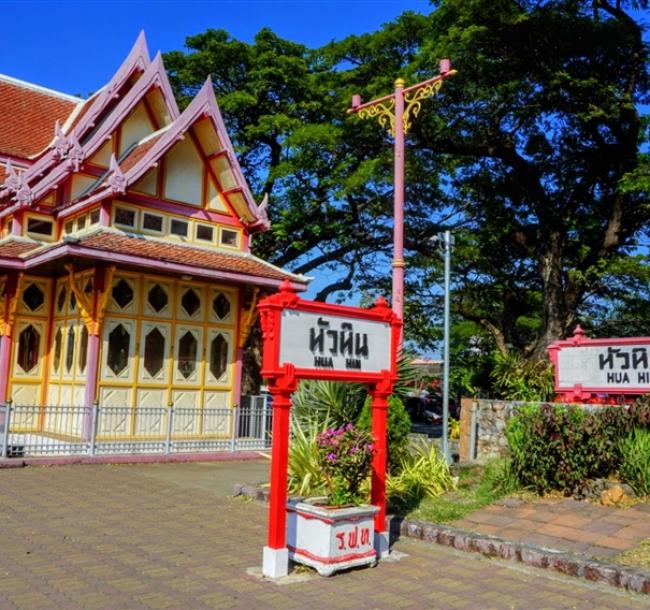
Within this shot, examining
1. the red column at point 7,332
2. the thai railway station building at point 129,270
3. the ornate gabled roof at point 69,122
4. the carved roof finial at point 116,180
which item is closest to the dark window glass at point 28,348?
the thai railway station building at point 129,270

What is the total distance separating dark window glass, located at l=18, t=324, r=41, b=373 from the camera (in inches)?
643

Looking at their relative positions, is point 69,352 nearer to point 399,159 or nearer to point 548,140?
point 399,159

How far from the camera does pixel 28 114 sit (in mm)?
20984

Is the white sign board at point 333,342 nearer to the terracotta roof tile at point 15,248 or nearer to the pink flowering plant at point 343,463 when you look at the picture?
Result: the pink flowering plant at point 343,463

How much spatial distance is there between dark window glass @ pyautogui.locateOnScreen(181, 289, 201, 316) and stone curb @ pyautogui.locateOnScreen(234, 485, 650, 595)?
379 inches

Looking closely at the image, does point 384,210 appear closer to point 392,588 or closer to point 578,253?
point 578,253

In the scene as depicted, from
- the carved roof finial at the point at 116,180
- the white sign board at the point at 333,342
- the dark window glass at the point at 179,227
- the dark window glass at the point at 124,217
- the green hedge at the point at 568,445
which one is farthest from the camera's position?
the dark window glass at the point at 179,227

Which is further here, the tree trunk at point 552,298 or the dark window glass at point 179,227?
the tree trunk at point 552,298

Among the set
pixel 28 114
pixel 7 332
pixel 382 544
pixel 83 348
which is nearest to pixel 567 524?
pixel 382 544

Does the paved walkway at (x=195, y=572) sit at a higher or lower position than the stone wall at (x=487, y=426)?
lower

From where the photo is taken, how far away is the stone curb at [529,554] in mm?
5977

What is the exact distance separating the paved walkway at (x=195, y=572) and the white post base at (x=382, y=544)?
0.21 m

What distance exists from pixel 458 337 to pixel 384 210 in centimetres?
723

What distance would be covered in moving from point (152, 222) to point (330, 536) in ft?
38.9
